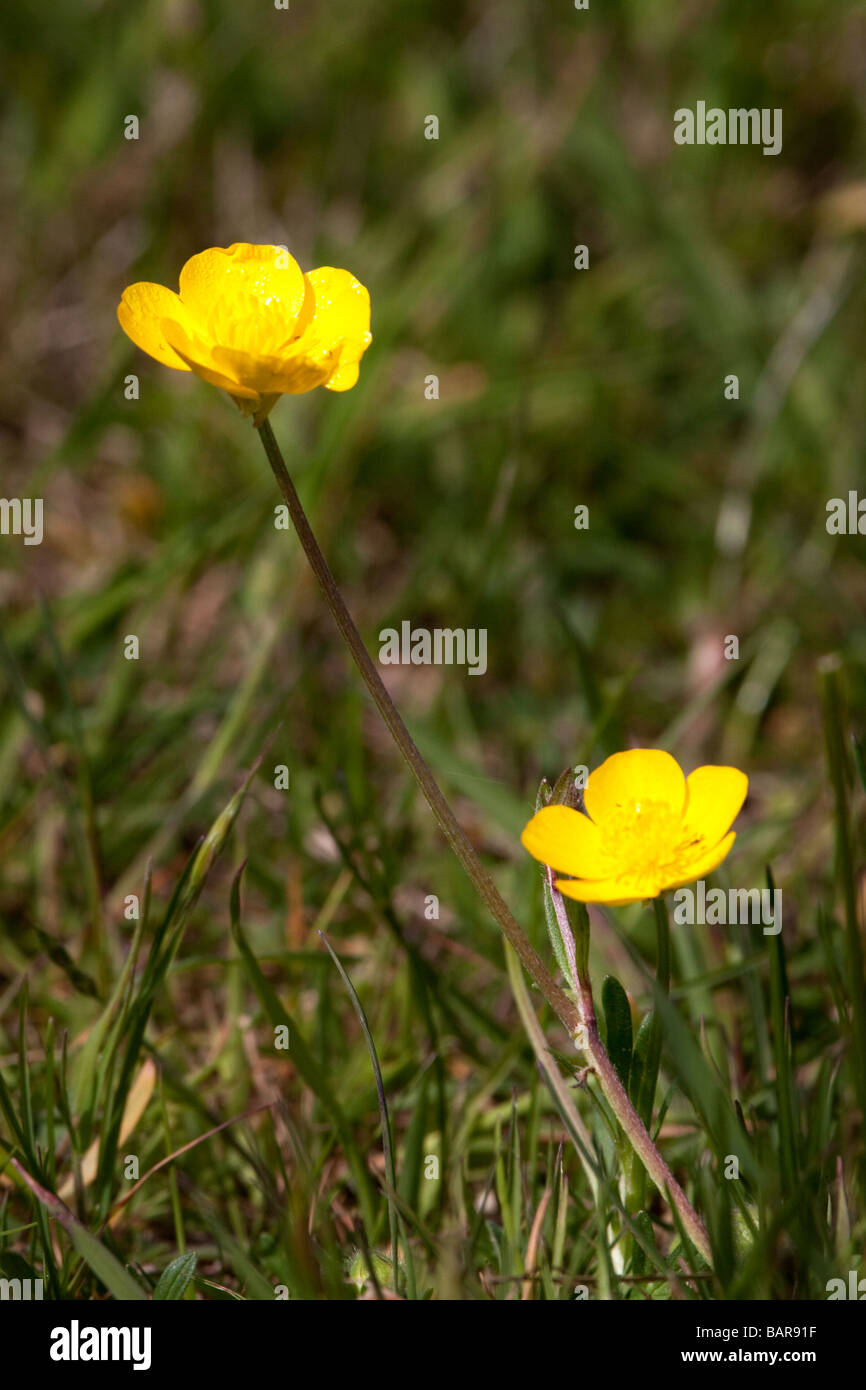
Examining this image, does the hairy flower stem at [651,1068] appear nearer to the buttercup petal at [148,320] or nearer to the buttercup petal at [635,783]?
the buttercup petal at [635,783]

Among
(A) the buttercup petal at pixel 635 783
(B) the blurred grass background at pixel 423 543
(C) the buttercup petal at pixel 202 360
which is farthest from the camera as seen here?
(B) the blurred grass background at pixel 423 543

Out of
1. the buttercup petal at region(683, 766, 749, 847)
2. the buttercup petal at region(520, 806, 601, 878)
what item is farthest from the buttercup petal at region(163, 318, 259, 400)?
the buttercup petal at region(683, 766, 749, 847)

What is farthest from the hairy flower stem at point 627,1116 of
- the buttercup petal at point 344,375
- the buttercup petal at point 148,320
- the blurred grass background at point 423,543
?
the buttercup petal at point 148,320

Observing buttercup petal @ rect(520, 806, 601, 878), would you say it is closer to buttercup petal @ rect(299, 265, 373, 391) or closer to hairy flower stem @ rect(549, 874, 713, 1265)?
hairy flower stem @ rect(549, 874, 713, 1265)

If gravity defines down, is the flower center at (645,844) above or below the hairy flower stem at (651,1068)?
above

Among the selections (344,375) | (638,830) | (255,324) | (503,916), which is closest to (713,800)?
(638,830)

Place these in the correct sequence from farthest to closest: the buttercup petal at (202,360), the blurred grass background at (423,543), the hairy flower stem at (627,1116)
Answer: the blurred grass background at (423,543) < the hairy flower stem at (627,1116) < the buttercup petal at (202,360)

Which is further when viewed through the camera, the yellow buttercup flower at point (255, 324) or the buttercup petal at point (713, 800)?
the buttercup petal at point (713, 800)

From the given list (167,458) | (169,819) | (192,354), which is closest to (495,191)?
(167,458)

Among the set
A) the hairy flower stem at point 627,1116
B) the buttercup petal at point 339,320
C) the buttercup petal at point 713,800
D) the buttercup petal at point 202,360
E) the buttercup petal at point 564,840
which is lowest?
the hairy flower stem at point 627,1116

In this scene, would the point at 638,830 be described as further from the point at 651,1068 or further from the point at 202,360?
the point at 202,360
